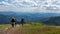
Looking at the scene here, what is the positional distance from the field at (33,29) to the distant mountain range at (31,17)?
0.44 ft

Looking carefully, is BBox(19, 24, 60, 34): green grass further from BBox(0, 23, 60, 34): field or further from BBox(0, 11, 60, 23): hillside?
BBox(0, 11, 60, 23): hillside

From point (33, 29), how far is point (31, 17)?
1.02ft

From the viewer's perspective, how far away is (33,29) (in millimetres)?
3711

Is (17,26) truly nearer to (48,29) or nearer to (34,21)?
(34,21)

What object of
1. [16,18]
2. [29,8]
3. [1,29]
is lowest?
[1,29]

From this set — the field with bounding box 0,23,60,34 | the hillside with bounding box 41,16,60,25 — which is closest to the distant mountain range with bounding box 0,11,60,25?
the hillside with bounding box 41,16,60,25

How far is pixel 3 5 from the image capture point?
3.84 m

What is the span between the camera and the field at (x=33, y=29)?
12.1ft

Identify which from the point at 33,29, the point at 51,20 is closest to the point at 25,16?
the point at 33,29

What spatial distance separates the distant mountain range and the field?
0.13 meters

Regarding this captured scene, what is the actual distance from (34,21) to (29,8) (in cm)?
35

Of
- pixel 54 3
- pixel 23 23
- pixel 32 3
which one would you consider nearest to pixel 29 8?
pixel 32 3

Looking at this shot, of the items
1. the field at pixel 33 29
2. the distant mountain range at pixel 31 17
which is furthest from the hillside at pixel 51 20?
the field at pixel 33 29

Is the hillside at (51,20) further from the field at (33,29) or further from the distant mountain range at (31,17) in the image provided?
the field at (33,29)
